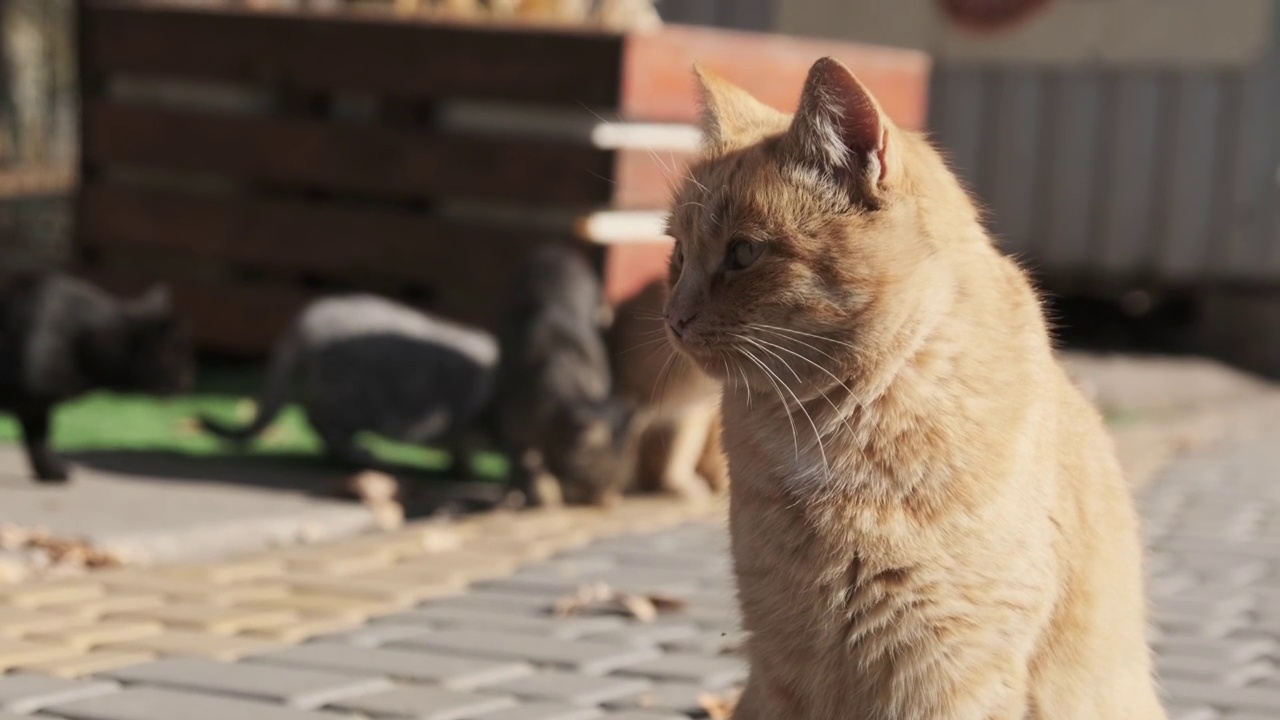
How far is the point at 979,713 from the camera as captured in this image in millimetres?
2979

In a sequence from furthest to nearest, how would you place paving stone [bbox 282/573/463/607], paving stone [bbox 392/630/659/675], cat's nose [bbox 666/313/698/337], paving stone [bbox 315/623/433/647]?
paving stone [bbox 282/573/463/607]
paving stone [bbox 315/623/433/647]
paving stone [bbox 392/630/659/675]
cat's nose [bbox 666/313/698/337]

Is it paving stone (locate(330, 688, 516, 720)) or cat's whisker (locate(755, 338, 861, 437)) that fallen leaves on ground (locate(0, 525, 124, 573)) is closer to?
paving stone (locate(330, 688, 516, 720))

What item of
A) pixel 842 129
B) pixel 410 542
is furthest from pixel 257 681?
pixel 410 542

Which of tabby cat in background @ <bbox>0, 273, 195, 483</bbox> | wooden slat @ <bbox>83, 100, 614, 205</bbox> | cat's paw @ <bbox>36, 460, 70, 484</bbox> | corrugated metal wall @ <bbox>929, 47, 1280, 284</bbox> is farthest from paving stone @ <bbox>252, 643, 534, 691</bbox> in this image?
corrugated metal wall @ <bbox>929, 47, 1280, 284</bbox>

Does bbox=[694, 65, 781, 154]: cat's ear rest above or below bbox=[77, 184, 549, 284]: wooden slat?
above

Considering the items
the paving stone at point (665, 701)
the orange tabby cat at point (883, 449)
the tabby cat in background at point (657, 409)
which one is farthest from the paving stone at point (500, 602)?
the tabby cat in background at point (657, 409)

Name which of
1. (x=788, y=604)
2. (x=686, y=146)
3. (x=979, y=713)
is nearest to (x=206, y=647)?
(x=788, y=604)

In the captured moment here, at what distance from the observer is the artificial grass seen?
743 centimetres

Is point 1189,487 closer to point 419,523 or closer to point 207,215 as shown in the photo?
point 419,523

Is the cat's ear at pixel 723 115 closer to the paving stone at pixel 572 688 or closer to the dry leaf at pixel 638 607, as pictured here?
the paving stone at pixel 572 688

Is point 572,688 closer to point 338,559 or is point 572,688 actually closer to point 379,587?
point 379,587

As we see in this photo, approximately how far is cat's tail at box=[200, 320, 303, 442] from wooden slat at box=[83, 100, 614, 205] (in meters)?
1.13

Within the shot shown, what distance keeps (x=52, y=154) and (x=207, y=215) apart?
8042 millimetres

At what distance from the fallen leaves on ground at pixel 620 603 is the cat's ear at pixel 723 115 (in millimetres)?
1702
